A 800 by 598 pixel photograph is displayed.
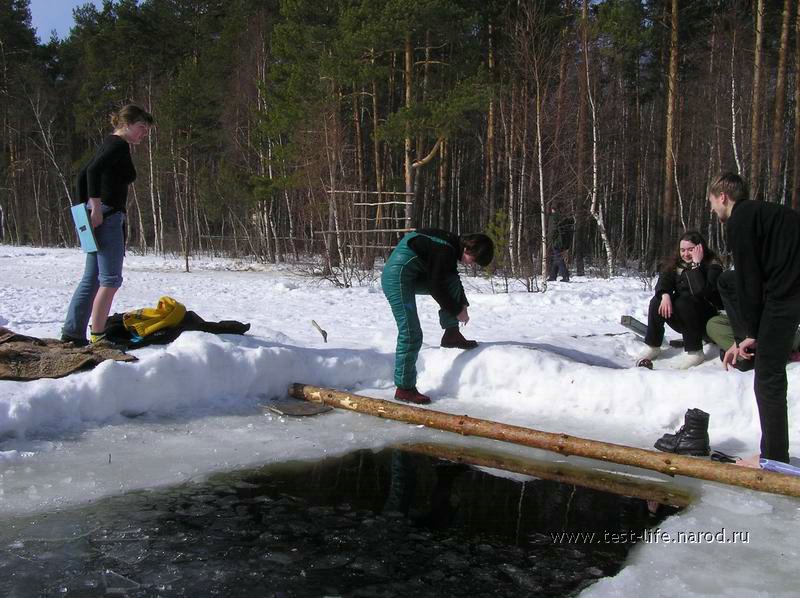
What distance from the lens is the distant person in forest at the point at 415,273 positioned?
188 inches

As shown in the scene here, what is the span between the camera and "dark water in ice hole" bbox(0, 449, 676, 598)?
2320 millimetres

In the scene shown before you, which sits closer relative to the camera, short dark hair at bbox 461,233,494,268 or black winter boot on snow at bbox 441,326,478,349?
short dark hair at bbox 461,233,494,268

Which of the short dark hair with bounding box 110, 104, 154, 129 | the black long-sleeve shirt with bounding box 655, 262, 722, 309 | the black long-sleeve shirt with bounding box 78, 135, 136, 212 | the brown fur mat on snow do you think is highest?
the short dark hair with bounding box 110, 104, 154, 129

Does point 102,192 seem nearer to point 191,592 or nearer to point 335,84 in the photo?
point 191,592

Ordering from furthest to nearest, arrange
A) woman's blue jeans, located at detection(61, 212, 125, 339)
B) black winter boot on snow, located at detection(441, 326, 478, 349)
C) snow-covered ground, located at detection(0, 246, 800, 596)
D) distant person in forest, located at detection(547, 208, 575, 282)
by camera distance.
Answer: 1. distant person in forest, located at detection(547, 208, 575, 282)
2. black winter boot on snow, located at detection(441, 326, 478, 349)
3. woman's blue jeans, located at detection(61, 212, 125, 339)
4. snow-covered ground, located at detection(0, 246, 800, 596)

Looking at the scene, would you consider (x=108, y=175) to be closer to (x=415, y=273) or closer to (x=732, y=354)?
(x=415, y=273)

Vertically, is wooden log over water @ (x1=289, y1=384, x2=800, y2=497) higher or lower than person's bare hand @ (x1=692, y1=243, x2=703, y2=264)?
lower

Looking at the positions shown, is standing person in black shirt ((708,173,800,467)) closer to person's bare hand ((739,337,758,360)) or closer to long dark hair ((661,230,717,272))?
person's bare hand ((739,337,758,360))

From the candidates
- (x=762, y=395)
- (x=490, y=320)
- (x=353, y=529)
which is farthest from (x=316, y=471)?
(x=490, y=320)

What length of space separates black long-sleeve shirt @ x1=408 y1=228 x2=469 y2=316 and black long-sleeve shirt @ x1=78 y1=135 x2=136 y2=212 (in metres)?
2.09

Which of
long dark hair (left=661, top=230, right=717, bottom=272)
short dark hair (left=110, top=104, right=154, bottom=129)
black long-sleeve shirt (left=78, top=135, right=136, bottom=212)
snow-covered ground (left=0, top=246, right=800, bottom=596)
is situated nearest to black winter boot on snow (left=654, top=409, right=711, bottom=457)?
snow-covered ground (left=0, top=246, right=800, bottom=596)

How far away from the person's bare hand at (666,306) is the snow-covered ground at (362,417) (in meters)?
0.43

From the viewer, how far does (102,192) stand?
15.7 feet

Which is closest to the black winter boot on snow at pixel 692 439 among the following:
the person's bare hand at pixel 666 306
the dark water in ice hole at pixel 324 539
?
the dark water in ice hole at pixel 324 539
